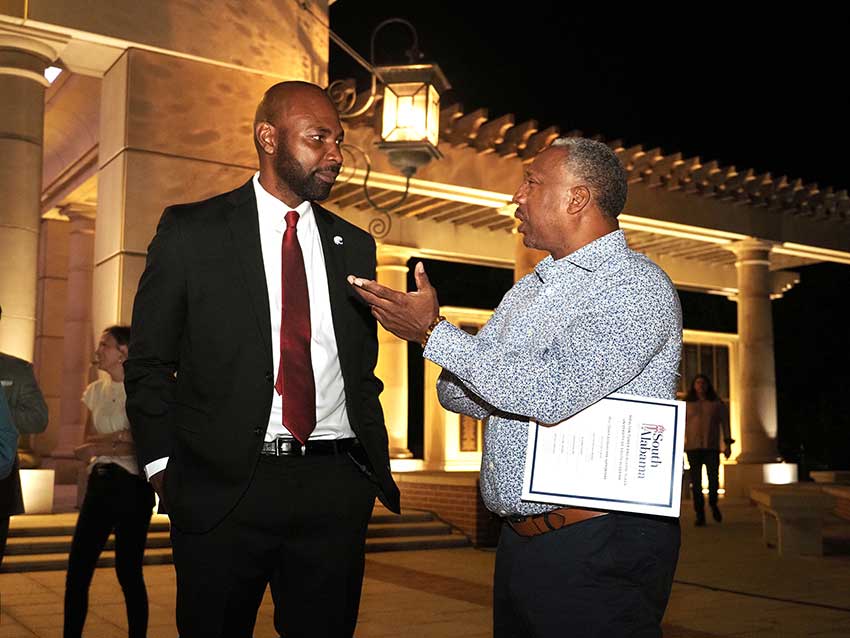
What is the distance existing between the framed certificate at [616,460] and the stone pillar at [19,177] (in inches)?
299

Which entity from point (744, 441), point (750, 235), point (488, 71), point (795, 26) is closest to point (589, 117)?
point (488, 71)

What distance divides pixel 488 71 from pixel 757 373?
10.3 meters

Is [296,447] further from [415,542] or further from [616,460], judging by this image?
[415,542]

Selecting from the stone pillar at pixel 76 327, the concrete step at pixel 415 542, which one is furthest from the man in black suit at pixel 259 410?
the stone pillar at pixel 76 327

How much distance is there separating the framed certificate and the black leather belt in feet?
1.91

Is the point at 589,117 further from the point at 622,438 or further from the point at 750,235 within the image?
the point at 622,438

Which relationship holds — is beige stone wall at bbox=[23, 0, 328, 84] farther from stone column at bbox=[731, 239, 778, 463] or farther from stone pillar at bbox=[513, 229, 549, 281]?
stone column at bbox=[731, 239, 778, 463]

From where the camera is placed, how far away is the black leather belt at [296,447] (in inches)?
100

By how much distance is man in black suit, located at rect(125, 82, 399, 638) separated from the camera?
8.19ft

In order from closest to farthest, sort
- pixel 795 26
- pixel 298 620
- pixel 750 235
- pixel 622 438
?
pixel 622 438
pixel 298 620
pixel 750 235
pixel 795 26

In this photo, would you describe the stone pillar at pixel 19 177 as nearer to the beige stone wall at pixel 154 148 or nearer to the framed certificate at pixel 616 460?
the beige stone wall at pixel 154 148

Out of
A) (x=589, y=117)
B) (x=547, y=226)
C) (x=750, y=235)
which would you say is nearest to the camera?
(x=547, y=226)

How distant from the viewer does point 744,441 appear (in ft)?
55.0

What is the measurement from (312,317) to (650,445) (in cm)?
95
